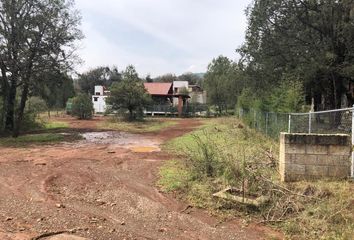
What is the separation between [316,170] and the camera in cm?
931

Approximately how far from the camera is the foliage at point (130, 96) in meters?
41.2

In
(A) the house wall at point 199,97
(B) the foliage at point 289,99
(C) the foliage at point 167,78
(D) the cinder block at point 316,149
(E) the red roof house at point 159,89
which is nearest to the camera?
(D) the cinder block at point 316,149

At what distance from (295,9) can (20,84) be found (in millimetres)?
19084

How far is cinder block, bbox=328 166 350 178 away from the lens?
925 cm

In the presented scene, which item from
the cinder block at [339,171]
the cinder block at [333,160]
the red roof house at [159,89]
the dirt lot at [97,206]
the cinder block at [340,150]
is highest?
the red roof house at [159,89]

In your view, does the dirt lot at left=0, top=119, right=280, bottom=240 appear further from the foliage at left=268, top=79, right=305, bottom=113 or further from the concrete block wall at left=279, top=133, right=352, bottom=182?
the foliage at left=268, top=79, right=305, bottom=113

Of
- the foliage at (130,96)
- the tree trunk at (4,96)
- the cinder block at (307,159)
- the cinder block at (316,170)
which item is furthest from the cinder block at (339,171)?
the foliage at (130,96)

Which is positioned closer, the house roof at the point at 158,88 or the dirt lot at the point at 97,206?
the dirt lot at the point at 97,206

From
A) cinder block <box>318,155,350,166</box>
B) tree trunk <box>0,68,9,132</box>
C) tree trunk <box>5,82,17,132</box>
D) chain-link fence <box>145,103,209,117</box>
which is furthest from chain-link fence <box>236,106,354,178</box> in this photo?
chain-link fence <box>145,103,209,117</box>

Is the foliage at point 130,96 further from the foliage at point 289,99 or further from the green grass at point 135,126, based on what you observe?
the foliage at point 289,99

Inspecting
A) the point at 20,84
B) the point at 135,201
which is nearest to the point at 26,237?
the point at 135,201

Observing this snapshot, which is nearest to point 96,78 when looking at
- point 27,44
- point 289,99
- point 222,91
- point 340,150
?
point 222,91

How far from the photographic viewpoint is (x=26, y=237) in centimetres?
587

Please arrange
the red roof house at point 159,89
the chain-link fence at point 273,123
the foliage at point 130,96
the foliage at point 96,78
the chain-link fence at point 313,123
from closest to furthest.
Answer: the chain-link fence at point 313,123
the chain-link fence at point 273,123
the foliage at point 130,96
the red roof house at point 159,89
the foliage at point 96,78
